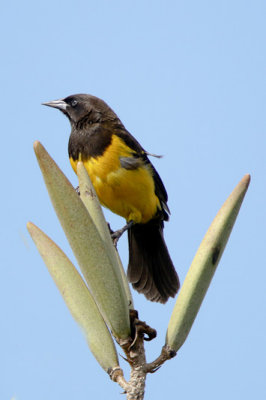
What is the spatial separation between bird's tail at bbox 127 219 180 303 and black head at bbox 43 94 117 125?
0.98 meters

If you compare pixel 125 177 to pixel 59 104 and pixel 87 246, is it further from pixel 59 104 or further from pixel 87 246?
pixel 87 246

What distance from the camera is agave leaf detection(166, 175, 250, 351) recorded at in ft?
4.92

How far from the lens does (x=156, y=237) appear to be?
4.77 metres

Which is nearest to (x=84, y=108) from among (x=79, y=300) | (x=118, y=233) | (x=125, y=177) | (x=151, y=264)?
(x=125, y=177)

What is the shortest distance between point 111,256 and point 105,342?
22cm

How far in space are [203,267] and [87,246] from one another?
1.03ft

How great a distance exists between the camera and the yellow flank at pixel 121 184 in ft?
14.3

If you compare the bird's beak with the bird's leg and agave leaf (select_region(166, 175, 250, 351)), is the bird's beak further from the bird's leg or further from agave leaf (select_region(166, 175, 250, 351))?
agave leaf (select_region(166, 175, 250, 351))

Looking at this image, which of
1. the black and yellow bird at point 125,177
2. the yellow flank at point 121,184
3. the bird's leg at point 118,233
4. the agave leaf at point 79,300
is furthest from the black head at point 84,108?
the agave leaf at point 79,300

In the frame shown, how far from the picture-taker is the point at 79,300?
1.52 meters

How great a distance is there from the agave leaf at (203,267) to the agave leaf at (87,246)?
Answer: 140 mm

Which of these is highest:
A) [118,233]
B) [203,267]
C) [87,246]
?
[87,246]

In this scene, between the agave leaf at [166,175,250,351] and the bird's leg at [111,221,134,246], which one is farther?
the bird's leg at [111,221,134,246]

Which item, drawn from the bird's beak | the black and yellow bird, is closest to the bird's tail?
the black and yellow bird
